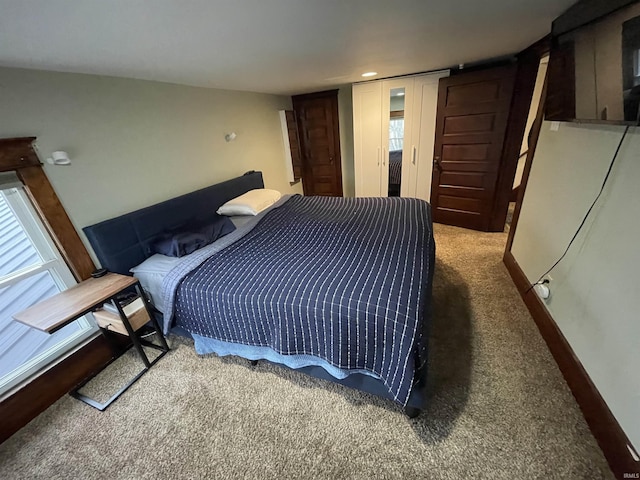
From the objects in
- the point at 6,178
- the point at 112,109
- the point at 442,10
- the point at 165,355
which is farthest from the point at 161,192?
the point at 442,10

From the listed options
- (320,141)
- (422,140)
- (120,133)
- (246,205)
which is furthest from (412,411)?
(320,141)

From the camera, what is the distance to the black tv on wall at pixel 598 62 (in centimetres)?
105

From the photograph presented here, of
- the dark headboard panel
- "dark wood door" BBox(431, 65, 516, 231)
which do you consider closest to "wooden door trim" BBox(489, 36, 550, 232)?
"dark wood door" BBox(431, 65, 516, 231)

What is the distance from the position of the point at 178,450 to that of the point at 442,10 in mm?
2734

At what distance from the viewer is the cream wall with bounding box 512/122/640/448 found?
3.71 ft

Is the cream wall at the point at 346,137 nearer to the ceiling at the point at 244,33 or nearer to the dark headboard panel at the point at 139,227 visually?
the ceiling at the point at 244,33

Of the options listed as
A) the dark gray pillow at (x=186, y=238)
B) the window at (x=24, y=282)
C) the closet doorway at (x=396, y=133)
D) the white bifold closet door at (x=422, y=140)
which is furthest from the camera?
the closet doorway at (x=396, y=133)

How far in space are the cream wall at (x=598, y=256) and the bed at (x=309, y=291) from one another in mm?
819

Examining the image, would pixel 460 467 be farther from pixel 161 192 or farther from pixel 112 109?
pixel 112 109

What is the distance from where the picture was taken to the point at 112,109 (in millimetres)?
1998

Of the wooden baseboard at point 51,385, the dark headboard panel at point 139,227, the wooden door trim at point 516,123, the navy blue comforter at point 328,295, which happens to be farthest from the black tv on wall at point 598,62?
the wooden baseboard at point 51,385

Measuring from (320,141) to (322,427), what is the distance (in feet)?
13.4

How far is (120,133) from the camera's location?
2057 mm

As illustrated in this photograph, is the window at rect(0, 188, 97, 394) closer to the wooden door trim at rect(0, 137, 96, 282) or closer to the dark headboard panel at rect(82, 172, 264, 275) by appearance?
the wooden door trim at rect(0, 137, 96, 282)
